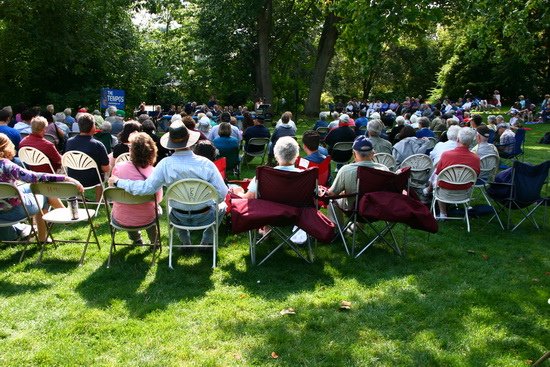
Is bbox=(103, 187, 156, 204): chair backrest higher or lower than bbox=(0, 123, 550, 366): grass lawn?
higher

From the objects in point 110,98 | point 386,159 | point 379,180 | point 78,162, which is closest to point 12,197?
point 78,162

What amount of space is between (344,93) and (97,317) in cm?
4591

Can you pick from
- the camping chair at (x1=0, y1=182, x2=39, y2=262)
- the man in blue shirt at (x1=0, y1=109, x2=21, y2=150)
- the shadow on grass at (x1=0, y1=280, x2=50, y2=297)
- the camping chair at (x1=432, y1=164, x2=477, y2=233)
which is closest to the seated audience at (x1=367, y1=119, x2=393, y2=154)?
the camping chair at (x1=432, y1=164, x2=477, y2=233)

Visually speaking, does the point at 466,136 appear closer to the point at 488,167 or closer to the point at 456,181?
the point at 456,181

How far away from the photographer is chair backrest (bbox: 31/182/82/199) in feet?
16.9

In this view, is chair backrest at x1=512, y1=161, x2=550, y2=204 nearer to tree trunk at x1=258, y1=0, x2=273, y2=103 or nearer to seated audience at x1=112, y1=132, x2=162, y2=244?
seated audience at x1=112, y1=132, x2=162, y2=244

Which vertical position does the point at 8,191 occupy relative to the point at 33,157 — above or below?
above

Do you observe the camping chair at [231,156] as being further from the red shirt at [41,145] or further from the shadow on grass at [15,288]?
the shadow on grass at [15,288]

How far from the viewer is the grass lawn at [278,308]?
12.2 ft

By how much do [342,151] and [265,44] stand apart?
57.6ft

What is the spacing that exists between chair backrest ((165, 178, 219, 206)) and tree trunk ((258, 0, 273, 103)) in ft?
68.3

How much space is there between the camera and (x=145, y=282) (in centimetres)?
500

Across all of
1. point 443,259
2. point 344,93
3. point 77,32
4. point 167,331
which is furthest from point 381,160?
point 344,93

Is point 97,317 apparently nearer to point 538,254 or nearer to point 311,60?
point 538,254
